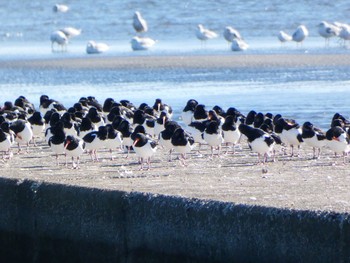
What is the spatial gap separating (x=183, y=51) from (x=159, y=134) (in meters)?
25.6

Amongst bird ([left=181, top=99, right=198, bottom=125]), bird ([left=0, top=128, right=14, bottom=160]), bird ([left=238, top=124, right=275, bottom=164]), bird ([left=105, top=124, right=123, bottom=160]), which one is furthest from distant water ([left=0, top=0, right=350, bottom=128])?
bird ([left=0, top=128, right=14, bottom=160])

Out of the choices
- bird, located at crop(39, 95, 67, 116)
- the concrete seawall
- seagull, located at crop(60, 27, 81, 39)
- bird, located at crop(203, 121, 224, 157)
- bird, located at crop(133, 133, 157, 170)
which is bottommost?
the concrete seawall

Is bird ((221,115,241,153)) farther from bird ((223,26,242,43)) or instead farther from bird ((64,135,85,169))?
bird ((223,26,242,43))

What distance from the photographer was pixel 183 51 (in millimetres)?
39469

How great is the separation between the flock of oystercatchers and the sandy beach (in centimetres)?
19

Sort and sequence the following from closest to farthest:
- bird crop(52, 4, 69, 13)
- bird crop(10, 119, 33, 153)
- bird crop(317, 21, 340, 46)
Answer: bird crop(10, 119, 33, 153) → bird crop(317, 21, 340, 46) → bird crop(52, 4, 69, 13)

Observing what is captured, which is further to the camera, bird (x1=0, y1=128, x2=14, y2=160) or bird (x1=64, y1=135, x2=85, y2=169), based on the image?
bird (x1=0, y1=128, x2=14, y2=160)

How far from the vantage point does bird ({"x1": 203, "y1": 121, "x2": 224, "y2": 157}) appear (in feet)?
45.5

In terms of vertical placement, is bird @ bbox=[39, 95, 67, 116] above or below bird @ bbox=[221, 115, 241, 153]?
above

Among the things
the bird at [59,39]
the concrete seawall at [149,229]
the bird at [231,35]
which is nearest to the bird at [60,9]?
the bird at [59,39]

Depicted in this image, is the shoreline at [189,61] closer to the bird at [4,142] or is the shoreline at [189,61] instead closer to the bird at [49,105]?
the bird at [49,105]

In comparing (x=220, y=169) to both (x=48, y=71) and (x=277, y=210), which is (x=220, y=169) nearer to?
(x=277, y=210)

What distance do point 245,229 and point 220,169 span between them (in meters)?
3.72

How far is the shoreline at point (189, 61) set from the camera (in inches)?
1313
